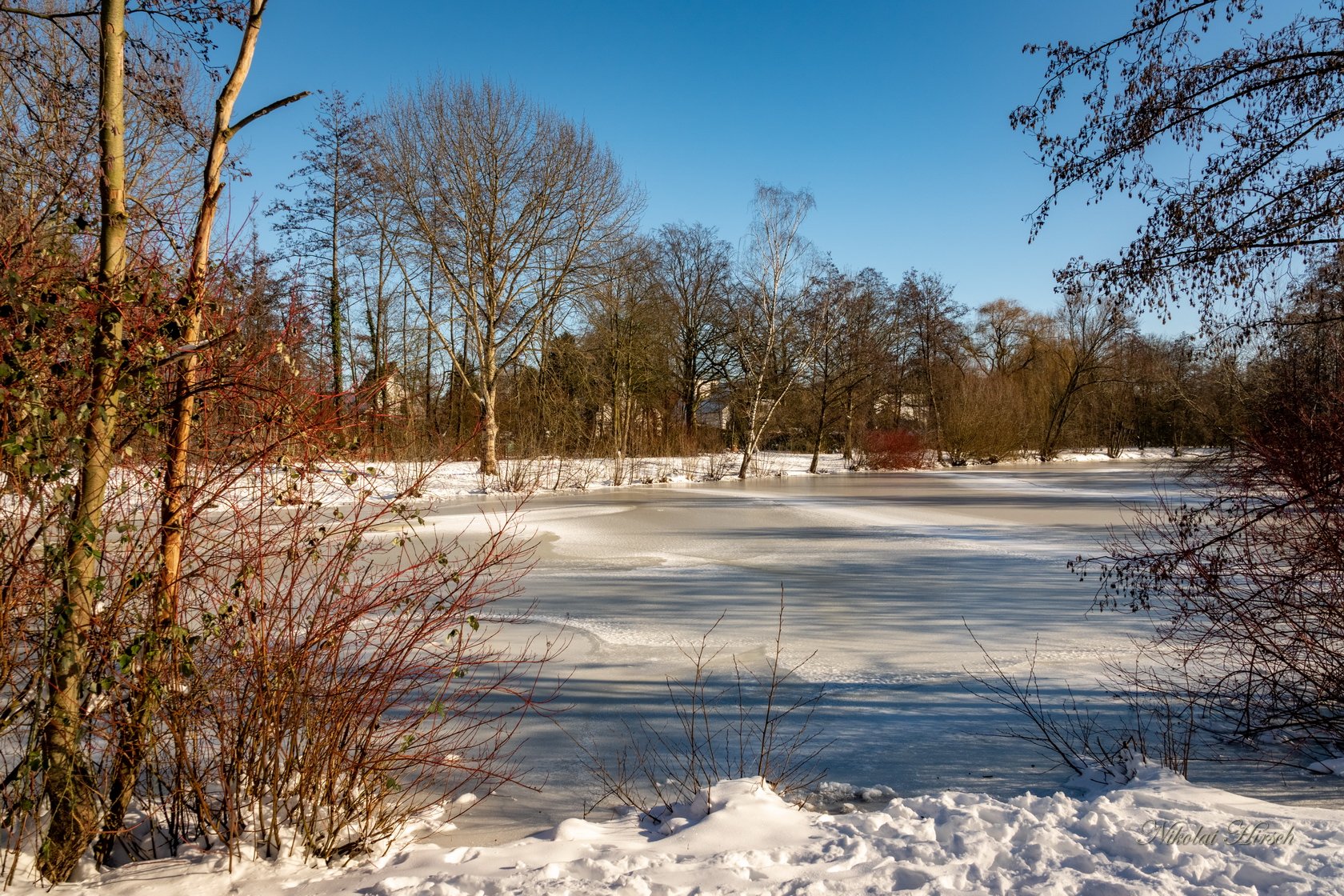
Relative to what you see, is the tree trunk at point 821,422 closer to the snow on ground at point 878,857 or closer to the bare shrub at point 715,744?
the bare shrub at point 715,744

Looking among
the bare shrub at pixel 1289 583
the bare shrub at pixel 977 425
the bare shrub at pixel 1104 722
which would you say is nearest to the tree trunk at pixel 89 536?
the bare shrub at pixel 1104 722

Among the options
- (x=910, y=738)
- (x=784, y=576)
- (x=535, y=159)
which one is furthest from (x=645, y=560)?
(x=535, y=159)

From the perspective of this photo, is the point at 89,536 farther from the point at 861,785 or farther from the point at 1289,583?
the point at 1289,583

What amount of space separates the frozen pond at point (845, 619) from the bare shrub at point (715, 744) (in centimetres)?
12

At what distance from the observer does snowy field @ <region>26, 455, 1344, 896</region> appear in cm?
284

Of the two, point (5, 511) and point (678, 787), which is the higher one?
point (5, 511)

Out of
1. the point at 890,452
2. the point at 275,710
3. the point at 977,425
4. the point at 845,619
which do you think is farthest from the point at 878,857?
the point at 977,425

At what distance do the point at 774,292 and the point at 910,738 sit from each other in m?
25.1

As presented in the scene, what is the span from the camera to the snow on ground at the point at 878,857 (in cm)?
277

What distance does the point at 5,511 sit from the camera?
8.61ft

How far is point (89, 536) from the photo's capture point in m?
2.55

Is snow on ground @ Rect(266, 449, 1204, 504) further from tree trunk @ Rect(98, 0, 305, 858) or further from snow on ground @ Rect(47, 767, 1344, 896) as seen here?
snow on ground @ Rect(47, 767, 1344, 896)

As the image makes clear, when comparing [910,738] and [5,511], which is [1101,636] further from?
[5,511]

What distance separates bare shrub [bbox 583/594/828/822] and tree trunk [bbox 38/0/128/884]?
191cm
